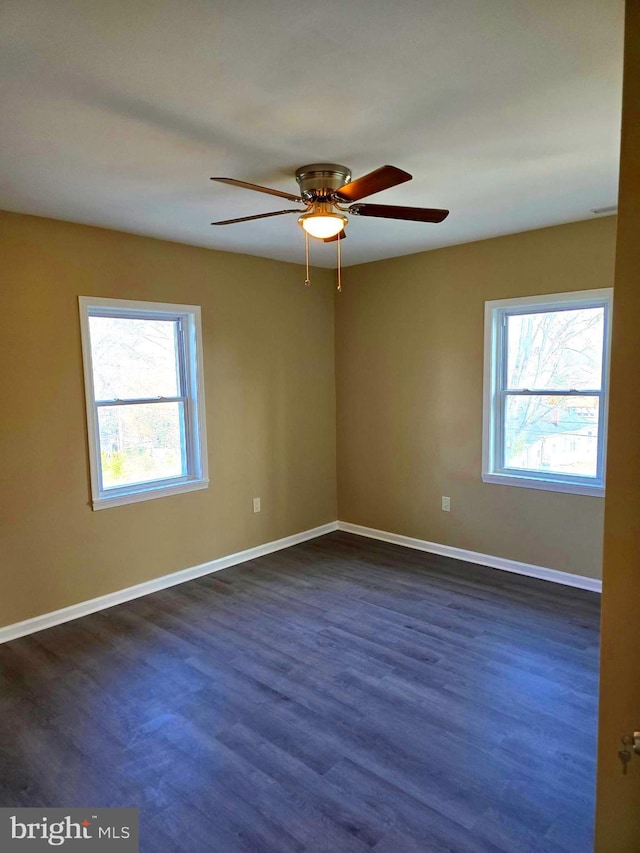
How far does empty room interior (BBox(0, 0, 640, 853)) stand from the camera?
159cm

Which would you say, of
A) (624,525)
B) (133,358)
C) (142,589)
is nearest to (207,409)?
(133,358)

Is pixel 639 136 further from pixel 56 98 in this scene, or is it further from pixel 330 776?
pixel 330 776

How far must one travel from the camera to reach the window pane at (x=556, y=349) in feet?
12.1

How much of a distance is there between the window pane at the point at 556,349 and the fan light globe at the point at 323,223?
6.89 feet

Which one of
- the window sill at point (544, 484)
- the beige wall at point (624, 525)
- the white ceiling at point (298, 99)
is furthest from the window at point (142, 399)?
the beige wall at point (624, 525)

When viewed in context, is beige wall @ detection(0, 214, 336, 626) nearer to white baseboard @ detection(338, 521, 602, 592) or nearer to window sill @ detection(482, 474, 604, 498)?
white baseboard @ detection(338, 521, 602, 592)

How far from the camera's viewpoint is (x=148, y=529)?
12.9 ft

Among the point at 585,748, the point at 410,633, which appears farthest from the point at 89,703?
the point at 585,748

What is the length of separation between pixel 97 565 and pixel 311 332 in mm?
2738

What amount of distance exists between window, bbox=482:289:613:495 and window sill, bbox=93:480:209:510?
2312 millimetres

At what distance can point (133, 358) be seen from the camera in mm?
3857

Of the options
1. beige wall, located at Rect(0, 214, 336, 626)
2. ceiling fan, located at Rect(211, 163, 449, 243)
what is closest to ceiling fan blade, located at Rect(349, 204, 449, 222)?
ceiling fan, located at Rect(211, 163, 449, 243)

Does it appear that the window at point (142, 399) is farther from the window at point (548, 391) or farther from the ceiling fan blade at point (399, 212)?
the window at point (548, 391)

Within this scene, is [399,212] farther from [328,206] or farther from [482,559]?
[482,559]
